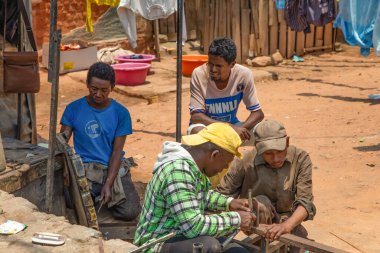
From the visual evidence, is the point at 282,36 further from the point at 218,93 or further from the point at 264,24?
the point at 218,93

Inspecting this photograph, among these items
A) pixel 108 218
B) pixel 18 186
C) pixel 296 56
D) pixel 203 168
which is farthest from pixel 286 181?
pixel 296 56

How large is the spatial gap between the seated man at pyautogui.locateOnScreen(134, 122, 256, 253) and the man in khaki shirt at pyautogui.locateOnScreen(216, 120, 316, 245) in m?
0.78

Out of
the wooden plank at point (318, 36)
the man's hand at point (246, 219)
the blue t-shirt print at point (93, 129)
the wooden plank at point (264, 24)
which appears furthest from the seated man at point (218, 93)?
the wooden plank at point (318, 36)

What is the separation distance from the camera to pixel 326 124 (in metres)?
9.16

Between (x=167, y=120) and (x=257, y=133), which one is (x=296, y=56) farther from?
(x=257, y=133)

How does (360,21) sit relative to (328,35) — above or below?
above

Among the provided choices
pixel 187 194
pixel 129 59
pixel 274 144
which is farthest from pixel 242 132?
pixel 129 59

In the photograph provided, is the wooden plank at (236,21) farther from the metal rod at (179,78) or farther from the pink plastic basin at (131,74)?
the metal rod at (179,78)

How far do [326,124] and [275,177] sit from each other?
4.91 m

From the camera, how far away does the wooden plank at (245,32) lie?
13125 millimetres

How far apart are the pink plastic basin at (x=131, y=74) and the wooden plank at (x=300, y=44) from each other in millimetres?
3865

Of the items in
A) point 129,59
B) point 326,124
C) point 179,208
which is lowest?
point 326,124

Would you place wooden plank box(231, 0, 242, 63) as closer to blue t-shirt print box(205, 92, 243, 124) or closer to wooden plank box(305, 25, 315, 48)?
wooden plank box(305, 25, 315, 48)

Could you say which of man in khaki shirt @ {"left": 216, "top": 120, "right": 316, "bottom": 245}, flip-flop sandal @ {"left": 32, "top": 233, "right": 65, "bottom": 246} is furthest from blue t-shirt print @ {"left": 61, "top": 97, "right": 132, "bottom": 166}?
flip-flop sandal @ {"left": 32, "top": 233, "right": 65, "bottom": 246}
